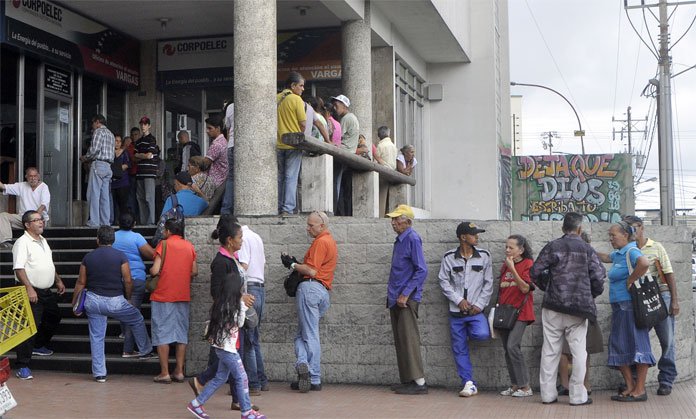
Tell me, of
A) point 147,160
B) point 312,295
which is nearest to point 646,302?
point 312,295

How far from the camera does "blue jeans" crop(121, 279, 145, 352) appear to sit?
10711 millimetres

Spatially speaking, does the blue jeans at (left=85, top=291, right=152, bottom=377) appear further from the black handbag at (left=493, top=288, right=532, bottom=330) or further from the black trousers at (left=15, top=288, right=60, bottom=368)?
the black handbag at (left=493, top=288, right=532, bottom=330)

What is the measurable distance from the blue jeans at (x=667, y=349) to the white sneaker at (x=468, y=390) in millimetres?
1974

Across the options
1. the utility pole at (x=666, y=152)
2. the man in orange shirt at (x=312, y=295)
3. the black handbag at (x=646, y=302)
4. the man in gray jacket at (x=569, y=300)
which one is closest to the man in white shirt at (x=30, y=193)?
the man in orange shirt at (x=312, y=295)

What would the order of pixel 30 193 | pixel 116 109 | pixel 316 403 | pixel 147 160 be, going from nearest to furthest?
1. pixel 316 403
2. pixel 30 193
3. pixel 147 160
4. pixel 116 109

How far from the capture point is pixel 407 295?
375 inches

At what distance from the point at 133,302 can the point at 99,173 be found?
4.25 m

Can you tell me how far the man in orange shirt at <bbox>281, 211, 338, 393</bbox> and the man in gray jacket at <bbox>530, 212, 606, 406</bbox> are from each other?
86.7 inches

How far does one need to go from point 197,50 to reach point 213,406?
11.5 metres

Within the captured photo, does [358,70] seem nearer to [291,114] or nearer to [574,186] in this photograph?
[291,114]

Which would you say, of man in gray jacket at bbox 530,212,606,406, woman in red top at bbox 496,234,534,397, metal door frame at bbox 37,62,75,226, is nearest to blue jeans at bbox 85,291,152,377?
woman in red top at bbox 496,234,534,397

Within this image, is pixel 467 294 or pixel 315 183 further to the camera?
pixel 315 183

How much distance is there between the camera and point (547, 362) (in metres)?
9.14

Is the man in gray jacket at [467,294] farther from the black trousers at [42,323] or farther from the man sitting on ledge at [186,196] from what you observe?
the black trousers at [42,323]
